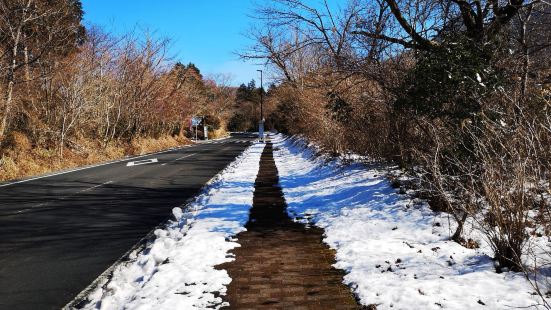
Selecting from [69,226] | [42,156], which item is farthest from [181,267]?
[42,156]

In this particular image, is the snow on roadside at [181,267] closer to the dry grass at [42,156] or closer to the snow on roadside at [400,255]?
the snow on roadside at [400,255]

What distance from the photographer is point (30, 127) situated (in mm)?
21953

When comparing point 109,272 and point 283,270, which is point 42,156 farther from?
point 283,270

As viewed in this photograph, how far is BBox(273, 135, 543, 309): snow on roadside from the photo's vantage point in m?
4.26

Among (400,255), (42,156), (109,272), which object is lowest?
(109,272)

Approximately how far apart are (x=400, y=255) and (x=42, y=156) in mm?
→ 19338

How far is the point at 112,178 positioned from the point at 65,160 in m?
7.74

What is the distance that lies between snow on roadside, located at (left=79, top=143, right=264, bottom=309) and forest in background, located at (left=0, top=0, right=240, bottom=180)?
11.7m

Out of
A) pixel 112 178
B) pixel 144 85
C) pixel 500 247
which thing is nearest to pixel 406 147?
pixel 500 247

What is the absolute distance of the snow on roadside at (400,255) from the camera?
4264mm

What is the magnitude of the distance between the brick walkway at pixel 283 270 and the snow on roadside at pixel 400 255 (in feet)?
0.73

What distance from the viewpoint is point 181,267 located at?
5.67 metres

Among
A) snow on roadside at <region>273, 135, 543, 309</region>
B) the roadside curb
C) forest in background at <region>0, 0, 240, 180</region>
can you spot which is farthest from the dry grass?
snow on roadside at <region>273, 135, 543, 309</region>

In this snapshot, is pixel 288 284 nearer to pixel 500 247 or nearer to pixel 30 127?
pixel 500 247
